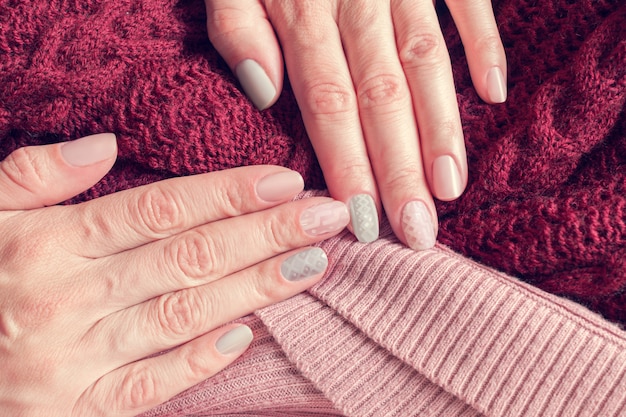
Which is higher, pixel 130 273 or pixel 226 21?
pixel 226 21

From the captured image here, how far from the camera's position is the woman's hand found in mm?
750

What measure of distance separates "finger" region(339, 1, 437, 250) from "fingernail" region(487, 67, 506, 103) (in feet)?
0.39

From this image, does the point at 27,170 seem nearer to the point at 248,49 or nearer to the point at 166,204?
the point at 166,204

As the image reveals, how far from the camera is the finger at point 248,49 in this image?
819 millimetres

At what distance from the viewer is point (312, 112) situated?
80cm

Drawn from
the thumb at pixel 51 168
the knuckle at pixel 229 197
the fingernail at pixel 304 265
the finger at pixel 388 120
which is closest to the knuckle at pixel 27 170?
the thumb at pixel 51 168

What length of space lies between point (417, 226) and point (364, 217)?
3.1 inches

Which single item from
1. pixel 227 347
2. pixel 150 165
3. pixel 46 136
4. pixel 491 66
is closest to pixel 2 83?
pixel 46 136

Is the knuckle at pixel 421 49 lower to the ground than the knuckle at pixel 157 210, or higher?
higher

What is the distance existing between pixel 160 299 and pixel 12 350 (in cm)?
21

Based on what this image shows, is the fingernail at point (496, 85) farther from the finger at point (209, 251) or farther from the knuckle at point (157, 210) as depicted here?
the knuckle at point (157, 210)

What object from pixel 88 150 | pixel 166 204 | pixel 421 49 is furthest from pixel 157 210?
pixel 421 49

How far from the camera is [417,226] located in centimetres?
75

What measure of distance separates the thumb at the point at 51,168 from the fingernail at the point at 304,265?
307mm
